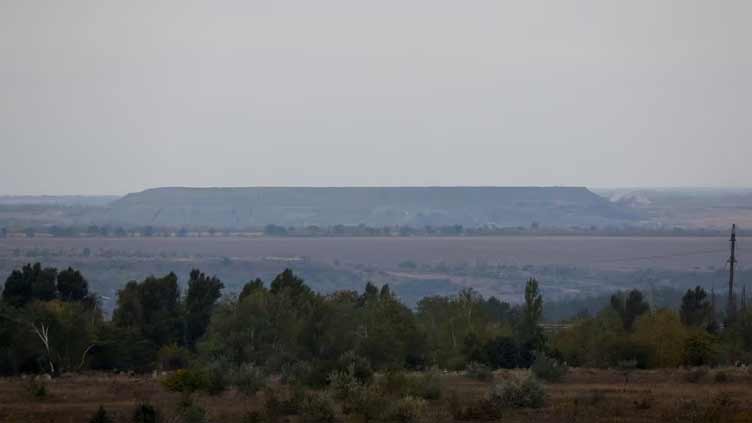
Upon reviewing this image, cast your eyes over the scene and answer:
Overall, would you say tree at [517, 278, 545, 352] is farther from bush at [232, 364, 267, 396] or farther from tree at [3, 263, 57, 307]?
tree at [3, 263, 57, 307]

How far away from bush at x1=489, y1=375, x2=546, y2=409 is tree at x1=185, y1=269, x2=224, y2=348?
919 inches

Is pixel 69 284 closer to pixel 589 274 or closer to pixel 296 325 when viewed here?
pixel 296 325

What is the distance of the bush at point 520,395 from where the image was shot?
29391 mm

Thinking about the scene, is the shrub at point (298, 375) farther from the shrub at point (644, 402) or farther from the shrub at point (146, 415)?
the shrub at point (644, 402)

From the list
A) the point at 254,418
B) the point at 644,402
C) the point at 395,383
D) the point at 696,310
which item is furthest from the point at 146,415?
the point at 696,310

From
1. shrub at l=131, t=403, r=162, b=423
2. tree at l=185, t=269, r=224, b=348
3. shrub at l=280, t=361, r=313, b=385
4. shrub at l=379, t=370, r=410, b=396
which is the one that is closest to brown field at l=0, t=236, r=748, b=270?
tree at l=185, t=269, r=224, b=348

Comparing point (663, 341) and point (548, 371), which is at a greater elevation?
point (663, 341)

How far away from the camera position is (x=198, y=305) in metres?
52.4

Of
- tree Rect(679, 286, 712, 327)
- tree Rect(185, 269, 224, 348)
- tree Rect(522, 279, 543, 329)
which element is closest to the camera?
tree Rect(522, 279, 543, 329)

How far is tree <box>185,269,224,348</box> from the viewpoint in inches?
2024

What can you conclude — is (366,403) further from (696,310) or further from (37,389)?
(696,310)

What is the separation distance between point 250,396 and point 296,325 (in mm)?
11367

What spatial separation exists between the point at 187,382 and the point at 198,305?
65.3ft

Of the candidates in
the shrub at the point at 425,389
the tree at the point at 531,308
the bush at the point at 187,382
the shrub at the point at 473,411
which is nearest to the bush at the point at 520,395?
the shrub at the point at 473,411
